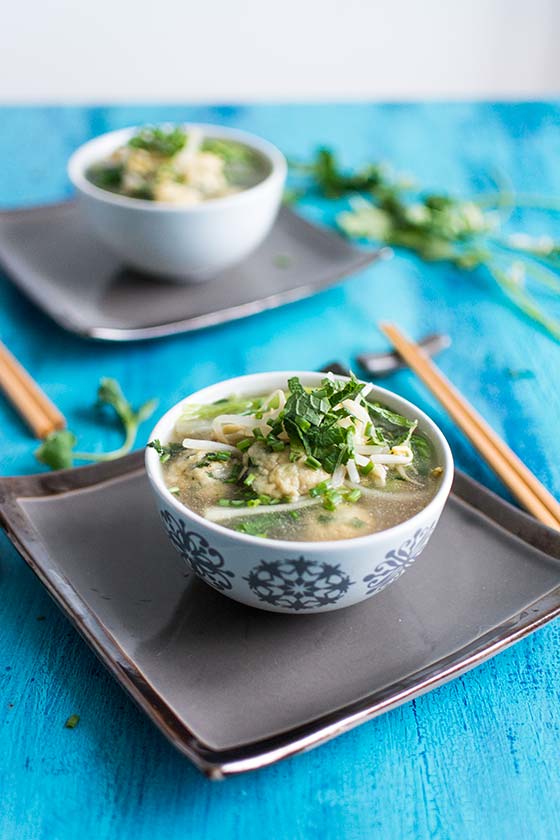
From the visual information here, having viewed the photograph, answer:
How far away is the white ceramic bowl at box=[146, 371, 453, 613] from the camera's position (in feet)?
4.04

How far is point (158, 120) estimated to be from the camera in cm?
339

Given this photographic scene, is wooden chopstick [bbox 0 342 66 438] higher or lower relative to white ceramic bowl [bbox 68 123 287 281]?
lower

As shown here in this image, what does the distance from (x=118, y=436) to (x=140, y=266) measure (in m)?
0.56

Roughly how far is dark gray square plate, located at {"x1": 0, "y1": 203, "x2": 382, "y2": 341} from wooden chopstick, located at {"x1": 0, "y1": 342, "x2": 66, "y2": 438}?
6.2 inches

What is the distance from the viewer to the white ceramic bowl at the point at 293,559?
A: 1.23 meters

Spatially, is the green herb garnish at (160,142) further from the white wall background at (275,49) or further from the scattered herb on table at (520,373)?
the white wall background at (275,49)

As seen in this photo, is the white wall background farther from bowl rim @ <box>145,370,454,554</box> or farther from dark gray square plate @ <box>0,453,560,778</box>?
dark gray square plate @ <box>0,453,560,778</box>

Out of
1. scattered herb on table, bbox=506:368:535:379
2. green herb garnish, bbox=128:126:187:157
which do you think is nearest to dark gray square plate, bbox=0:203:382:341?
green herb garnish, bbox=128:126:187:157

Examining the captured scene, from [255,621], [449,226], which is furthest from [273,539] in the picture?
[449,226]

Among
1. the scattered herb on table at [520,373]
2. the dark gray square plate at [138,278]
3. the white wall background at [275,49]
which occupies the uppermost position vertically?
the scattered herb on table at [520,373]

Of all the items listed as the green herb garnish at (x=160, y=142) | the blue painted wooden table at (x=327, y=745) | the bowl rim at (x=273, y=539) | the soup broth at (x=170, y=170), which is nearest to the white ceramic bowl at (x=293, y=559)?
the bowl rim at (x=273, y=539)

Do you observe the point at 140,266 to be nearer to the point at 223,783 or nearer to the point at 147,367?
the point at 147,367

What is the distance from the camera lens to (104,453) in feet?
6.33

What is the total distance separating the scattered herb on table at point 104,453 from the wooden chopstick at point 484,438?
1.94ft
